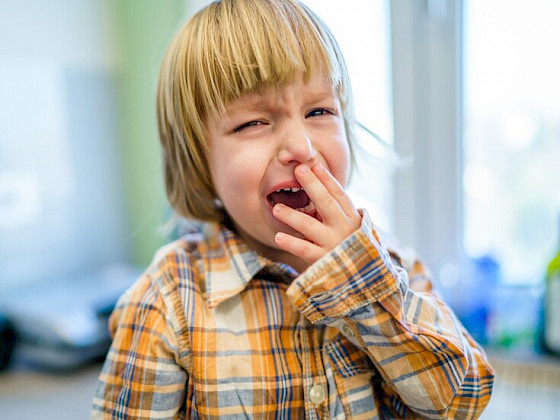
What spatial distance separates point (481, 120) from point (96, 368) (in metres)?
0.92

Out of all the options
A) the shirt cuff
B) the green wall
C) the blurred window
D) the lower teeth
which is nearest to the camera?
the shirt cuff

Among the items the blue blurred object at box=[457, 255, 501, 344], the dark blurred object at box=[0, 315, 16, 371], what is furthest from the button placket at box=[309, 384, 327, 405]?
the dark blurred object at box=[0, 315, 16, 371]

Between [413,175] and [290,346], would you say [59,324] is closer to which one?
[290,346]

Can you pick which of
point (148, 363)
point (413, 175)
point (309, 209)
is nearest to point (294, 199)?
point (309, 209)

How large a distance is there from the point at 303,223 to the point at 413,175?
0.58 meters

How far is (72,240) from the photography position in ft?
3.87

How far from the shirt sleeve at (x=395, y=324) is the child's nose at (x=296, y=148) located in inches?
3.7

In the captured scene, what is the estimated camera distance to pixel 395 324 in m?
0.49

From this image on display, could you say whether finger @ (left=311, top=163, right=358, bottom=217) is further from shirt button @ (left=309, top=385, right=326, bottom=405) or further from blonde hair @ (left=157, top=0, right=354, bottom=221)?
shirt button @ (left=309, top=385, right=326, bottom=405)

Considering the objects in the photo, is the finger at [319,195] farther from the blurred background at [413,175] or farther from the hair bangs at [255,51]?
the blurred background at [413,175]

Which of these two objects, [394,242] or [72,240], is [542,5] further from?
[72,240]

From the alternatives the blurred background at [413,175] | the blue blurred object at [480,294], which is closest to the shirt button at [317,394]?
the blurred background at [413,175]

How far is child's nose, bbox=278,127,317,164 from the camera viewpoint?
0.54m

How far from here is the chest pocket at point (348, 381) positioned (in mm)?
561
